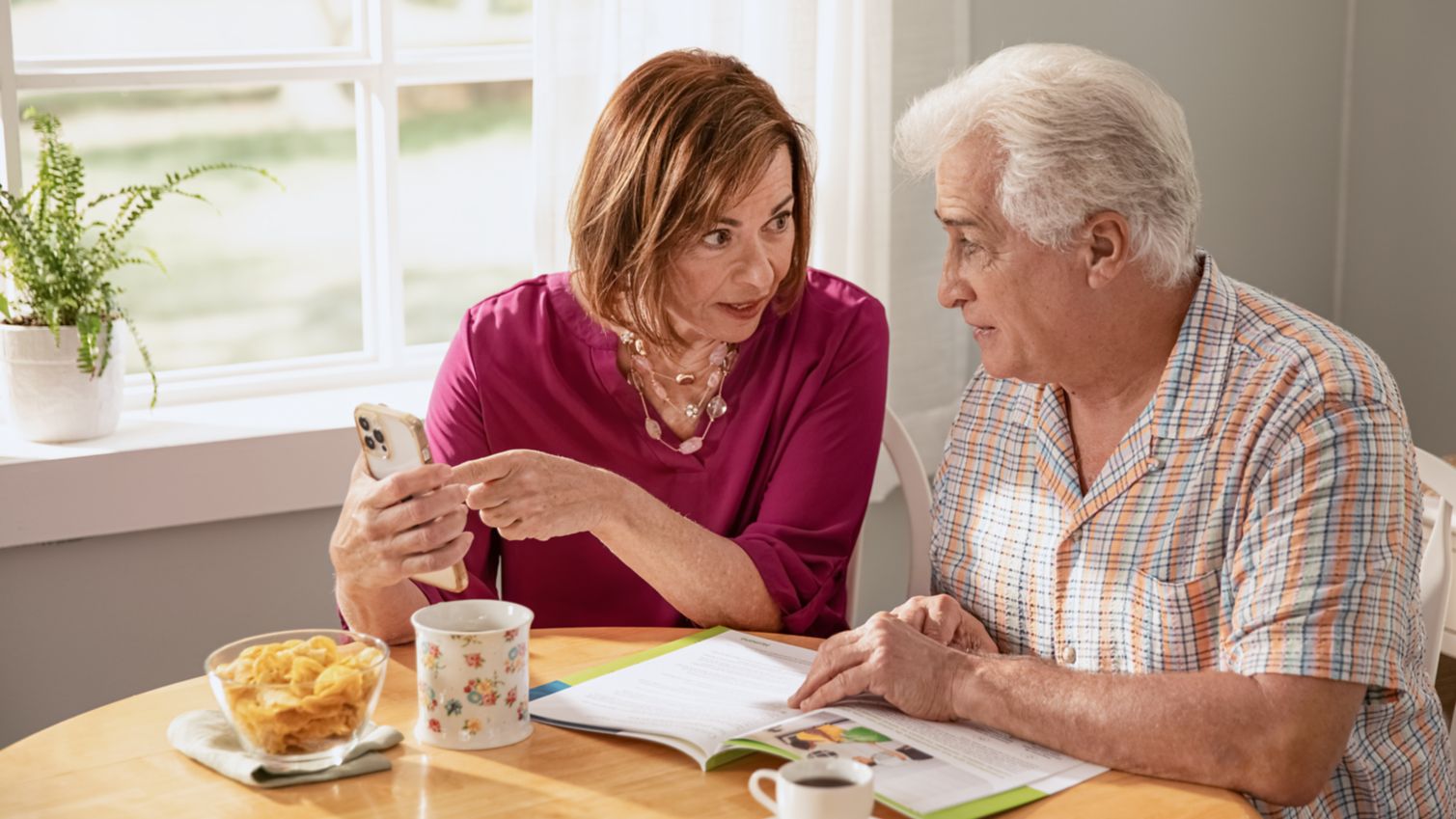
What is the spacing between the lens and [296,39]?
2.80 metres

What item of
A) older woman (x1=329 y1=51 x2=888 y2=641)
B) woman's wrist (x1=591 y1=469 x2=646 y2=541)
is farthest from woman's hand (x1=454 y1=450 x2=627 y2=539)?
older woman (x1=329 y1=51 x2=888 y2=641)

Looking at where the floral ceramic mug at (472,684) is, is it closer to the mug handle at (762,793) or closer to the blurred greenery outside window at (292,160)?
the mug handle at (762,793)

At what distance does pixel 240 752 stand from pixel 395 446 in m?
0.35

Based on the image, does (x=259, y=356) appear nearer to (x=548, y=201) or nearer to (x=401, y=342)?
(x=401, y=342)

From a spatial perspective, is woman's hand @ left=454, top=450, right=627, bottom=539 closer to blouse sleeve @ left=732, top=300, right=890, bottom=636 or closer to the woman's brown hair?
blouse sleeve @ left=732, top=300, right=890, bottom=636

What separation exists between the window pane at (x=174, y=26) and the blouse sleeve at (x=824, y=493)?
1300mm

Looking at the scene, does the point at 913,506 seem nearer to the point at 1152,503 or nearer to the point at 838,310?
the point at 838,310

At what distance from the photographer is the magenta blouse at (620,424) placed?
199 cm

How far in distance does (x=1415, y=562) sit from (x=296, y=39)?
2095 mm

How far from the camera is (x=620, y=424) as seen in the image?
2025 millimetres

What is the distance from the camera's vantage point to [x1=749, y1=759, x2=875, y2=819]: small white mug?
117cm

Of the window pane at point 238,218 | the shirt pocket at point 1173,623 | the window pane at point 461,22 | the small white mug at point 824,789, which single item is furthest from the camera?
the window pane at point 461,22

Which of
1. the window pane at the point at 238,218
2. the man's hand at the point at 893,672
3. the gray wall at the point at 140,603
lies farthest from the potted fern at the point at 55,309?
the man's hand at the point at 893,672

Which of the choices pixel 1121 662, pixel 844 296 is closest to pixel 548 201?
pixel 844 296
